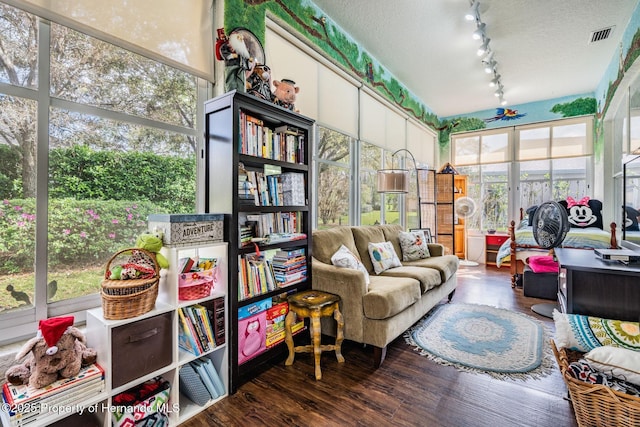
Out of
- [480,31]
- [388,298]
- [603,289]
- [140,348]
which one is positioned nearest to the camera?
[140,348]

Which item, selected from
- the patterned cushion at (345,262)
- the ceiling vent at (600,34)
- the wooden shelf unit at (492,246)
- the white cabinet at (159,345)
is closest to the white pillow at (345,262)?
the patterned cushion at (345,262)

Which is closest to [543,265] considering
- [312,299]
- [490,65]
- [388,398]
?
[490,65]

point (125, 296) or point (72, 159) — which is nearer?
point (125, 296)

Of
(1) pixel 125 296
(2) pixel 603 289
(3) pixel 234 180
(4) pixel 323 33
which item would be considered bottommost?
(2) pixel 603 289

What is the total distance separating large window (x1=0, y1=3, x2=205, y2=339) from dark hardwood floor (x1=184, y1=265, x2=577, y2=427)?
1.10 meters

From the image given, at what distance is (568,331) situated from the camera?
182cm

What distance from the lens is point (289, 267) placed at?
7.82 ft

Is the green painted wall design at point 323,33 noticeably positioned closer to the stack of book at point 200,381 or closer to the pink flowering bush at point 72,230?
the pink flowering bush at point 72,230

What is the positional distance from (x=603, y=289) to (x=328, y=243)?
2011 mm

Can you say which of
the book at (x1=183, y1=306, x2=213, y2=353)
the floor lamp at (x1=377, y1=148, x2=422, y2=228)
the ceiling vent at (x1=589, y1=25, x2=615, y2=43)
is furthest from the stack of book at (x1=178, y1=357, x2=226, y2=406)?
the ceiling vent at (x1=589, y1=25, x2=615, y2=43)

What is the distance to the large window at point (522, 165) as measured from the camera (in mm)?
5750

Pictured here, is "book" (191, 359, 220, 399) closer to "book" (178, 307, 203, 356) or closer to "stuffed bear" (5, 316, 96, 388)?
"book" (178, 307, 203, 356)

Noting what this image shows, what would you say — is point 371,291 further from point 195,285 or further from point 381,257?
point 195,285

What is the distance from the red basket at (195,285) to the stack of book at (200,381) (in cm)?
41
